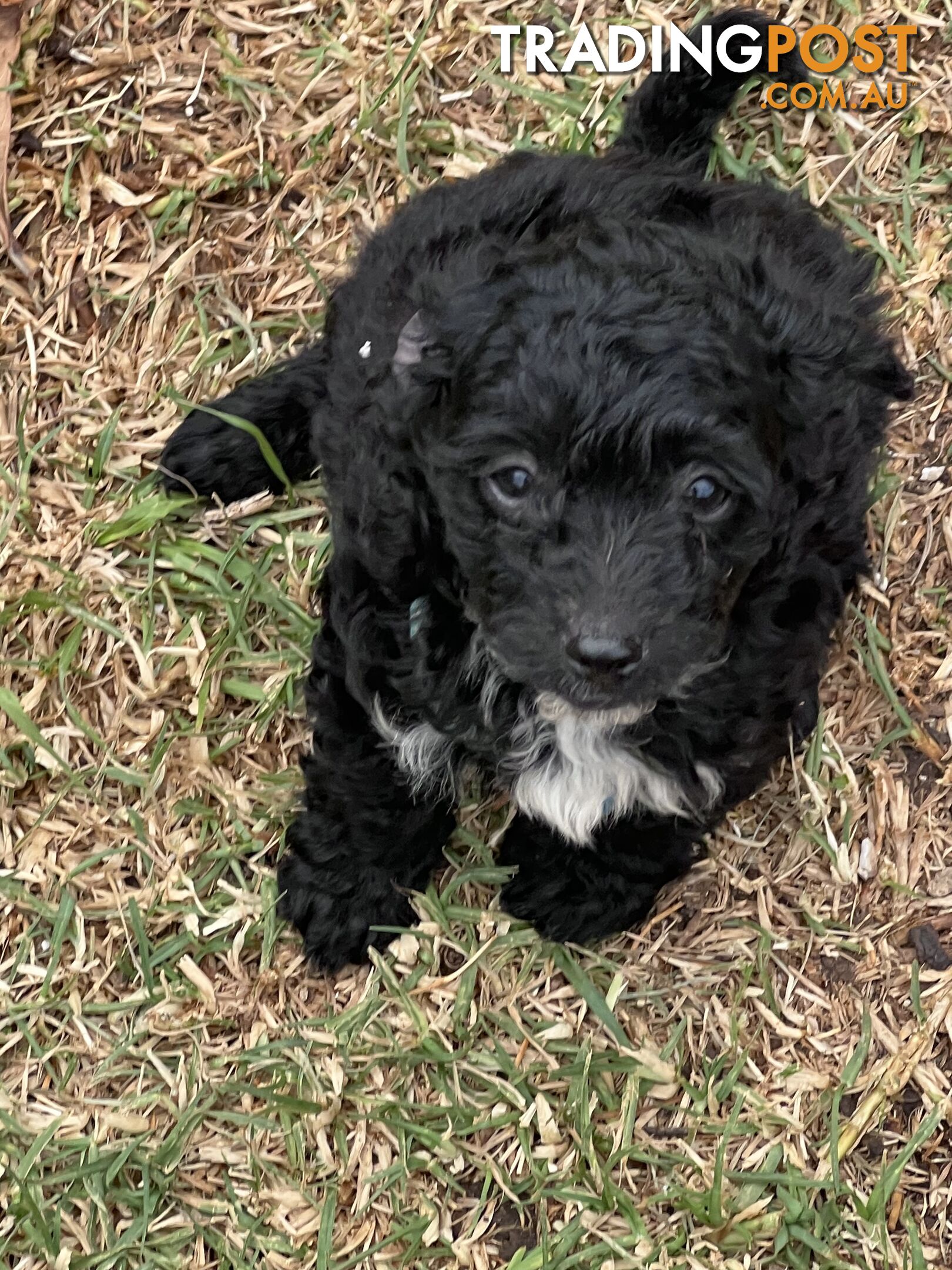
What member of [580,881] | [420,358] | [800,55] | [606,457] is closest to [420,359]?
[420,358]

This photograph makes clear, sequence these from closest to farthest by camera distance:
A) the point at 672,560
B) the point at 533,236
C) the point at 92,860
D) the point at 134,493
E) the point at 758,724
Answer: the point at 672,560 < the point at 533,236 < the point at 758,724 < the point at 92,860 < the point at 134,493

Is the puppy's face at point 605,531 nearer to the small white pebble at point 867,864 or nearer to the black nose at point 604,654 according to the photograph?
the black nose at point 604,654

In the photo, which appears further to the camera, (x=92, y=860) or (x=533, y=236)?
(x=92, y=860)

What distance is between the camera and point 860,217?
Answer: 3629mm

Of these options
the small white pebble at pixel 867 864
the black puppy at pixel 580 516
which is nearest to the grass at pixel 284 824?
the small white pebble at pixel 867 864

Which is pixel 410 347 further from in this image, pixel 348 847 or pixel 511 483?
pixel 348 847

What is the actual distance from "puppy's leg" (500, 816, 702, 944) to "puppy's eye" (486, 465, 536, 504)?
43.5 inches

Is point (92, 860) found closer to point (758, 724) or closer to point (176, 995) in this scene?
point (176, 995)

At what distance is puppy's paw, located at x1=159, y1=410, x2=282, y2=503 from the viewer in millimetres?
3393

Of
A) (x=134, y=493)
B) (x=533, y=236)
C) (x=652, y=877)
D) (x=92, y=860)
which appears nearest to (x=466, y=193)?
(x=533, y=236)

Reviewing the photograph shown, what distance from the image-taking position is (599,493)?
82.5 inches

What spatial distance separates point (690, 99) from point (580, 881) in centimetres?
196

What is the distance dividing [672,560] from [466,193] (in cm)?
114

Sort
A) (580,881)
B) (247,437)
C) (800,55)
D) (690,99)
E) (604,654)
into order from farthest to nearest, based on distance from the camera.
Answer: (800,55)
(247,437)
(690,99)
(580,881)
(604,654)
